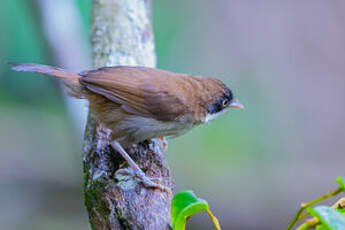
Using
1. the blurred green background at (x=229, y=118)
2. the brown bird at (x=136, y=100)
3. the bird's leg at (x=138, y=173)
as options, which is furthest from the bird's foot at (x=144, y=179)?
the blurred green background at (x=229, y=118)

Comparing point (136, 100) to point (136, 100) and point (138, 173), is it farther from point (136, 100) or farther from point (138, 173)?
point (138, 173)

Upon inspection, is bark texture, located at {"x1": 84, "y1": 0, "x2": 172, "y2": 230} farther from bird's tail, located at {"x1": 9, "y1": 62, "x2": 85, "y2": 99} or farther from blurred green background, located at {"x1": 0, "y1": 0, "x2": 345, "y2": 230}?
blurred green background, located at {"x1": 0, "y1": 0, "x2": 345, "y2": 230}

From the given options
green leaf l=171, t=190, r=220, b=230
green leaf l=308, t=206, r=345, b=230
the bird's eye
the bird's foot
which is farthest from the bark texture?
green leaf l=308, t=206, r=345, b=230

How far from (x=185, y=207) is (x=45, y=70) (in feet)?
5.96

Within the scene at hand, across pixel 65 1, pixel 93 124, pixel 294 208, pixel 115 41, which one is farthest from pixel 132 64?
pixel 294 208

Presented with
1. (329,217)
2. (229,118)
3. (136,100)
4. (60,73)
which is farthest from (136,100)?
(229,118)

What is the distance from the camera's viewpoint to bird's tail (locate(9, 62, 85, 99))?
Result: 3.40 metres

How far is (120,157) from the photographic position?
3244 millimetres

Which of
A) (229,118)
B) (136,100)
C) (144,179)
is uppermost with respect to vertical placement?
(136,100)

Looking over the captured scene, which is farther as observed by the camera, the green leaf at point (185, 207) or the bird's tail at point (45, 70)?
the bird's tail at point (45, 70)

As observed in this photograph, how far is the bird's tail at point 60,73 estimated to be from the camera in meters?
3.40

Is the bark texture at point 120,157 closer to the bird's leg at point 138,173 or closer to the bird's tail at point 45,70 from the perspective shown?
the bird's leg at point 138,173

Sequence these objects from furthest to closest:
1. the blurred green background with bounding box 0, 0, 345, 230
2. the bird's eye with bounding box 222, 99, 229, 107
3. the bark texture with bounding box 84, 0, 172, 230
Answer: the blurred green background with bounding box 0, 0, 345, 230, the bird's eye with bounding box 222, 99, 229, 107, the bark texture with bounding box 84, 0, 172, 230

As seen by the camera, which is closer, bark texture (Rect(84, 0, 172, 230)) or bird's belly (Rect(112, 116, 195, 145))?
bark texture (Rect(84, 0, 172, 230))
